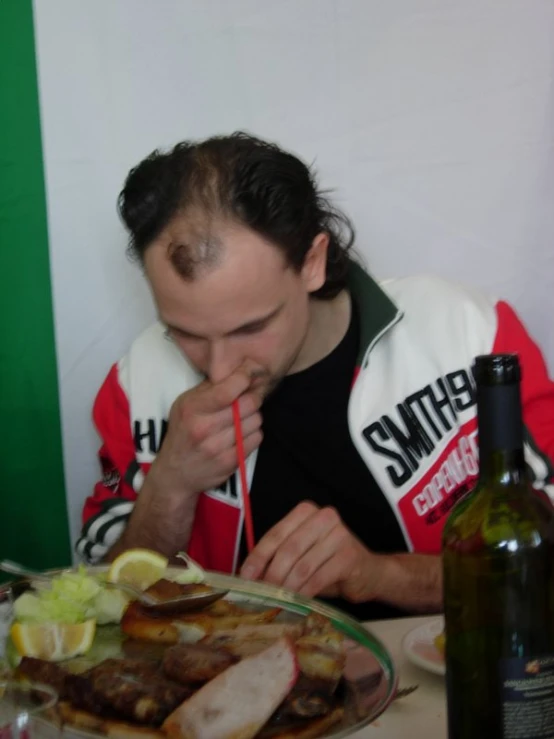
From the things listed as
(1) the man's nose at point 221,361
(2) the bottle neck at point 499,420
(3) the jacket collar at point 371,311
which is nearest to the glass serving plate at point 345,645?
(2) the bottle neck at point 499,420

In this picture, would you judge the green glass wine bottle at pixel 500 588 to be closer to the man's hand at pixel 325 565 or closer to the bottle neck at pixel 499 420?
the bottle neck at pixel 499 420

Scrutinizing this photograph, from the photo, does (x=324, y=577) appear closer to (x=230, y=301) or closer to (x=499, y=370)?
(x=230, y=301)

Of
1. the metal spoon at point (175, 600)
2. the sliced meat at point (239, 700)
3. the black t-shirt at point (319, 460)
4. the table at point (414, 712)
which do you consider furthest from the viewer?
the black t-shirt at point (319, 460)

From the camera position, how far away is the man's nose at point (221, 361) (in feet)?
4.37

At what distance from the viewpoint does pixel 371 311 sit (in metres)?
1.55

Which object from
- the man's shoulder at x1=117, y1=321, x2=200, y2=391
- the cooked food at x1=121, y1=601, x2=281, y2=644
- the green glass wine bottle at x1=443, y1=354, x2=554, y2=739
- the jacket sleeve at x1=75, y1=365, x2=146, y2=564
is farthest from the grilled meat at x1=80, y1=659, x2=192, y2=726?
the man's shoulder at x1=117, y1=321, x2=200, y2=391

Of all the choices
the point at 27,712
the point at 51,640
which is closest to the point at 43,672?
the point at 51,640

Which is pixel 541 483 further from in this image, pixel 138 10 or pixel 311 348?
pixel 138 10

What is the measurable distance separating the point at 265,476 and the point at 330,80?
774 mm

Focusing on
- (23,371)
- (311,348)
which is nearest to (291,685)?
(311,348)

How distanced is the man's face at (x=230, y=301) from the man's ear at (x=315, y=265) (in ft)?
0.25

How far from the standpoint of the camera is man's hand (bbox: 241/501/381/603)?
1078 mm

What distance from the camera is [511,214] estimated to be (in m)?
1.83

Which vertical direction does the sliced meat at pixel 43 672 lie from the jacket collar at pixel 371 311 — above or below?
below
